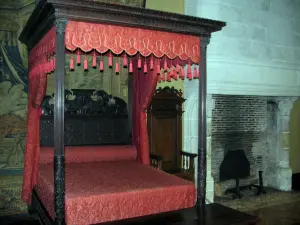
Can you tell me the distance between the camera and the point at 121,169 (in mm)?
4992

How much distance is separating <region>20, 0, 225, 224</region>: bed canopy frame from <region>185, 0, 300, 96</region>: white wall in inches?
74.0

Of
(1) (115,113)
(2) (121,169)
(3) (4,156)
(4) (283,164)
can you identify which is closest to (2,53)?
(3) (4,156)

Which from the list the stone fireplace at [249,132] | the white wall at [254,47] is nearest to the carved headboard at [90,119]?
the stone fireplace at [249,132]

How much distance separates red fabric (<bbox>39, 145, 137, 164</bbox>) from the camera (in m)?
5.30

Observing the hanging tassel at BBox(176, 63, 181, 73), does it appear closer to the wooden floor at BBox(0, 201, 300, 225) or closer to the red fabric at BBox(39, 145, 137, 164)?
the red fabric at BBox(39, 145, 137, 164)

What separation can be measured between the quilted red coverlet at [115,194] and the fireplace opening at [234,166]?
3153 millimetres

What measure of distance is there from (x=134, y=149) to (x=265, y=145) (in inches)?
161

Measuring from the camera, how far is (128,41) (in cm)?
378

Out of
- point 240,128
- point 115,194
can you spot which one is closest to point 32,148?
point 115,194

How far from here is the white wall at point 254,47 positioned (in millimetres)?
6391

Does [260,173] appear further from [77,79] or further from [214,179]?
[77,79]

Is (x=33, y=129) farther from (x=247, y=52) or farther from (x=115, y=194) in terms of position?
(x=247, y=52)

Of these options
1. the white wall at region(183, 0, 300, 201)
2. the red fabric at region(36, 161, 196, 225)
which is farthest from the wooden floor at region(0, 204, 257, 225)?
the white wall at region(183, 0, 300, 201)

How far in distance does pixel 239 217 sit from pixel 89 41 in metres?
2.65
